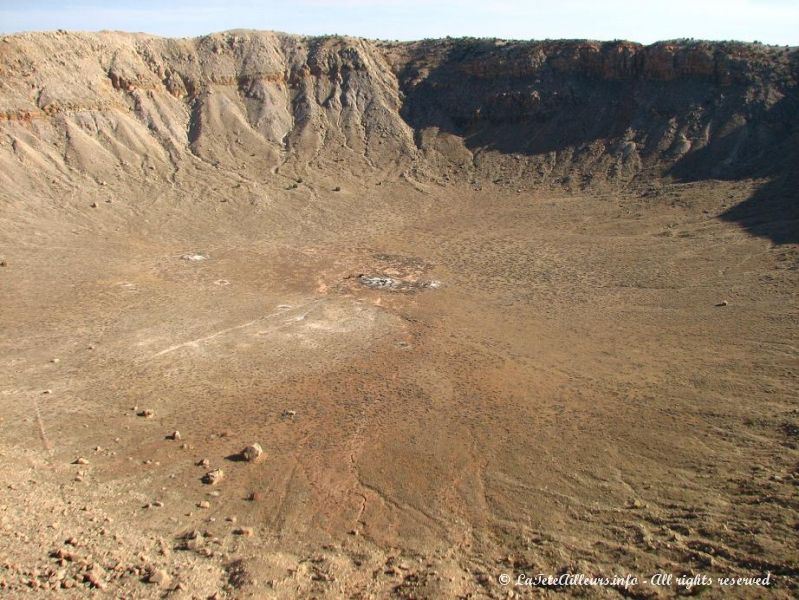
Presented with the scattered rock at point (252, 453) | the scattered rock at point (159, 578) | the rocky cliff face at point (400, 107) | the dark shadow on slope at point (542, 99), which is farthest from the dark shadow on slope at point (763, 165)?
the scattered rock at point (159, 578)

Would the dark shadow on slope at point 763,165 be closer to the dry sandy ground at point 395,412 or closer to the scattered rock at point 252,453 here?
the dry sandy ground at point 395,412

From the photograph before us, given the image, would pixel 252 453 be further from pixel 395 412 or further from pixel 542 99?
pixel 542 99

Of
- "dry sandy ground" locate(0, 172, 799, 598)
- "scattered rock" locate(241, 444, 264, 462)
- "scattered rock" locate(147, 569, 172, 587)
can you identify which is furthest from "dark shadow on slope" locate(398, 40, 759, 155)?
"scattered rock" locate(147, 569, 172, 587)

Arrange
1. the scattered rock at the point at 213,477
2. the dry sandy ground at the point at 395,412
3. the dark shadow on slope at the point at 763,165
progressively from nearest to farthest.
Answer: the dry sandy ground at the point at 395,412, the scattered rock at the point at 213,477, the dark shadow on slope at the point at 763,165

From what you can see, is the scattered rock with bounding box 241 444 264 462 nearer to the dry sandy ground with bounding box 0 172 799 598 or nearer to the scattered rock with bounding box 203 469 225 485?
the dry sandy ground with bounding box 0 172 799 598

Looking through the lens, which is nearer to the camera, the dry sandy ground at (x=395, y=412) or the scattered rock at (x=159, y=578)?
the scattered rock at (x=159, y=578)

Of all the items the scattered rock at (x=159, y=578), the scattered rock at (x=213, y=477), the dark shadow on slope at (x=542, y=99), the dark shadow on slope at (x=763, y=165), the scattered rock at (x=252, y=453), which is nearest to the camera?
the scattered rock at (x=159, y=578)

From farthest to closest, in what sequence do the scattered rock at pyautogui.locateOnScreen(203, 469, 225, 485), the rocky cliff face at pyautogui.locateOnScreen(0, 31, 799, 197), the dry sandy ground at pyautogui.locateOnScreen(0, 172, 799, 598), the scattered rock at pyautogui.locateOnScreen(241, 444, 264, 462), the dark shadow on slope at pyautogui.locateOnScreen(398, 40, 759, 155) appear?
the dark shadow on slope at pyautogui.locateOnScreen(398, 40, 759, 155), the rocky cliff face at pyautogui.locateOnScreen(0, 31, 799, 197), the scattered rock at pyautogui.locateOnScreen(241, 444, 264, 462), the scattered rock at pyautogui.locateOnScreen(203, 469, 225, 485), the dry sandy ground at pyautogui.locateOnScreen(0, 172, 799, 598)

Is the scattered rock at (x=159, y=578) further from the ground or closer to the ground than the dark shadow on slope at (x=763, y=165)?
closer to the ground
